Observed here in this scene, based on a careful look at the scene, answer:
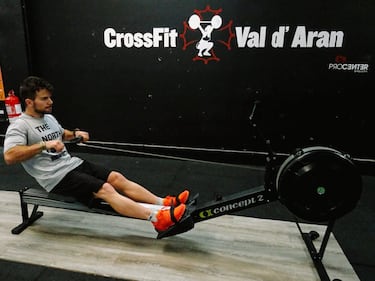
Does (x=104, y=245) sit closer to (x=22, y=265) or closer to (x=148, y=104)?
(x=22, y=265)

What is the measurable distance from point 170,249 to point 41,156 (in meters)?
1.12

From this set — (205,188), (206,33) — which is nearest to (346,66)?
(206,33)

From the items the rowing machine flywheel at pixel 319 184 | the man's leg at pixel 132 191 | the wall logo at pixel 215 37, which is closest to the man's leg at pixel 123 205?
the man's leg at pixel 132 191

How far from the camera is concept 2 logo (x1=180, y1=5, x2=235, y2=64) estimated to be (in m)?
3.42

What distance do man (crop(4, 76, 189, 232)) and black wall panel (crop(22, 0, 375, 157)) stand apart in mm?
1586

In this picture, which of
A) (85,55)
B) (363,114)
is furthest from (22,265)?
(363,114)

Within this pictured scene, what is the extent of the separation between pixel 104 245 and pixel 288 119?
246cm

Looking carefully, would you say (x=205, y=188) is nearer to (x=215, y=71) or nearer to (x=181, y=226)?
(x=181, y=226)

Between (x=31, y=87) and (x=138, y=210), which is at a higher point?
(x=31, y=87)

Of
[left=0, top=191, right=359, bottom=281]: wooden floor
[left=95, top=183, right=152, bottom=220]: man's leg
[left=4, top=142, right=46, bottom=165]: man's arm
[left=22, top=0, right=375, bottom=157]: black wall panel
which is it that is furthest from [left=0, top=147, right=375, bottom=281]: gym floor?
[left=4, top=142, right=46, bottom=165]: man's arm

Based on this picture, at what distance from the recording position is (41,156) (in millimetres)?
2172

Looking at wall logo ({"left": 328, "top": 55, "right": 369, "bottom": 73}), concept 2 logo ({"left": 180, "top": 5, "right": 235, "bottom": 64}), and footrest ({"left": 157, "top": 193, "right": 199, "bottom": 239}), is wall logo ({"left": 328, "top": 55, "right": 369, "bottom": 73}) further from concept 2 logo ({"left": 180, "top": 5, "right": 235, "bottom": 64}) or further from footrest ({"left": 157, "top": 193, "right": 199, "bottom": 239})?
footrest ({"left": 157, "top": 193, "right": 199, "bottom": 239})

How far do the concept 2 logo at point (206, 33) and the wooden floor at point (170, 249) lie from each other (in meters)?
1.94

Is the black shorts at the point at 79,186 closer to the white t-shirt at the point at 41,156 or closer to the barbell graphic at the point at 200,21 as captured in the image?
the white t-shirt at the point at 41,156
